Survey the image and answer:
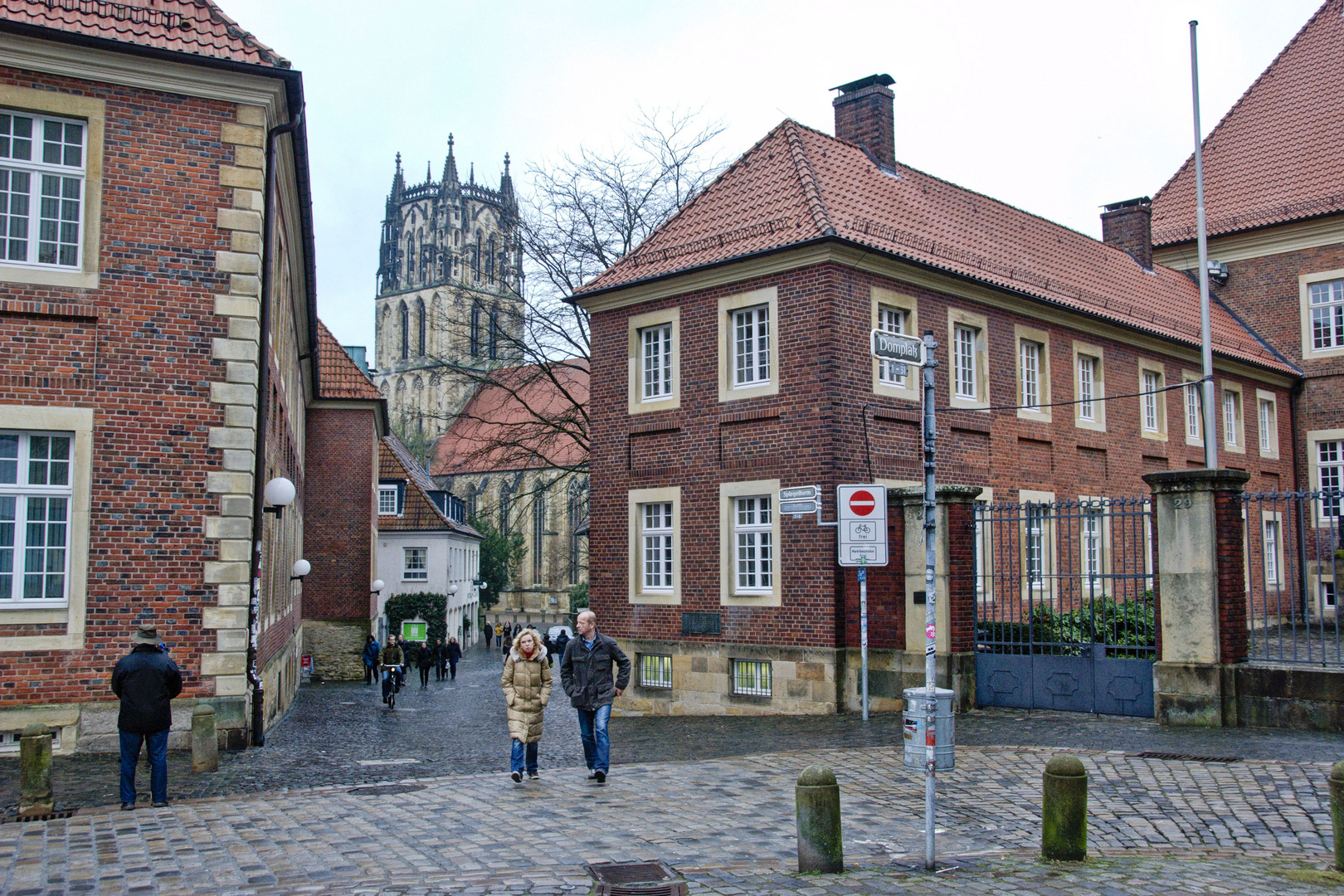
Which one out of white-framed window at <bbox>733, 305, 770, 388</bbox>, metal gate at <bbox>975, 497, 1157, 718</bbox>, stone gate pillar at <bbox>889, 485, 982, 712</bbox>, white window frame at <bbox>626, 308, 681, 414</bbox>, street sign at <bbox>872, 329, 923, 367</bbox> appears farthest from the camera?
white window frame at <bbox>626, 308, 681, 414</bbox>

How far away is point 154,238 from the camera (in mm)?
13477

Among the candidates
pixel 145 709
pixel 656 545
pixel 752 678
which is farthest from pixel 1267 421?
pixel 145 709

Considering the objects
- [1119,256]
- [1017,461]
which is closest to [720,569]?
[1017,461]

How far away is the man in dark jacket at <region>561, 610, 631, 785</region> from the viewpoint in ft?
35.6

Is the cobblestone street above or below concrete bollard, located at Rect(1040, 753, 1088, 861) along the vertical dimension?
below

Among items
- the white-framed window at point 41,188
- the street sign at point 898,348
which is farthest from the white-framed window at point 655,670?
the street sign at point 898,348

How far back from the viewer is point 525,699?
11070mm

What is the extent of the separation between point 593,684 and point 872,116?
1582 centimetres

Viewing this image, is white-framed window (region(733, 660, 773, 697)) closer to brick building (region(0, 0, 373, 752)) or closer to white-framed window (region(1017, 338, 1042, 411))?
white-framed window (region(1017, 338, 1042, 411))

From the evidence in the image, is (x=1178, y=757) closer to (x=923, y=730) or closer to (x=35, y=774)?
(x=923, y=730)

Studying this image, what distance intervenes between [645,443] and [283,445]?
6.54 meters

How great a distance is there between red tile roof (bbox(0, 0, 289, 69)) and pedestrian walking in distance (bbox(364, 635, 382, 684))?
2201cm

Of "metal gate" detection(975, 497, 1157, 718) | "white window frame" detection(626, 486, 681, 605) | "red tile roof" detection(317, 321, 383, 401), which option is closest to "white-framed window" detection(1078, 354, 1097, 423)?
"metal gate" detection(975, 497, 1157, 718)

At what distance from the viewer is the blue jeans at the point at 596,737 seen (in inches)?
426
